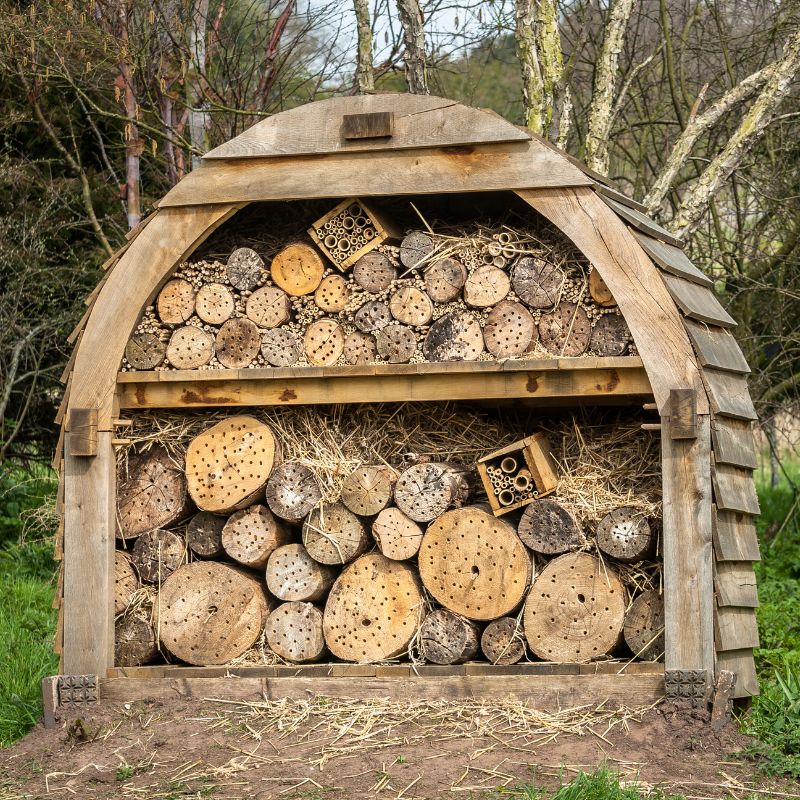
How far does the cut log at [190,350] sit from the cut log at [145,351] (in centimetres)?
5

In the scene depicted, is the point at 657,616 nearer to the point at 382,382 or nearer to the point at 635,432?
the point at 635,432

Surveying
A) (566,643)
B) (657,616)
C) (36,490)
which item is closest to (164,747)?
(566,643)

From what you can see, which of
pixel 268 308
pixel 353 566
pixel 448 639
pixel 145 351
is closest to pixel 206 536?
pixel 353 566

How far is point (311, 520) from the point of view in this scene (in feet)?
21.0

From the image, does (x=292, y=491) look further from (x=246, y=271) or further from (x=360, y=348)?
(x=246, y=271)

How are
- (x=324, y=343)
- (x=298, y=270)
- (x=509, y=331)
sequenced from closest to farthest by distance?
(x=509, y=331), (x=324, y=343), (x=298, y=270)

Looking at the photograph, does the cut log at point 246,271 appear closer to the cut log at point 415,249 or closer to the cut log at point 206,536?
the cut log at point 415,249

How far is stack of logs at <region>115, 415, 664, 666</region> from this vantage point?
19.7ft

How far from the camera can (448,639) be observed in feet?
20.2

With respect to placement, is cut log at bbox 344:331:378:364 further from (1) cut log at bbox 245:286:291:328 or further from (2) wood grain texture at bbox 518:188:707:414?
(2) wood grain texture at bbox 518:188:707:414

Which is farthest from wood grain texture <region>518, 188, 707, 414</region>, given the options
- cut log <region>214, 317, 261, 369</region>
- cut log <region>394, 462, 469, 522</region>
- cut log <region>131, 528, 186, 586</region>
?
cut log <region>131, 528, 186, 586</region>

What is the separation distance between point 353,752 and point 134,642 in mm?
1626

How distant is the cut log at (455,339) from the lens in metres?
6.07

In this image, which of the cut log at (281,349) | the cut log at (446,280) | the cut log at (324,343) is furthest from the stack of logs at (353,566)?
the cut log at (446,280)
